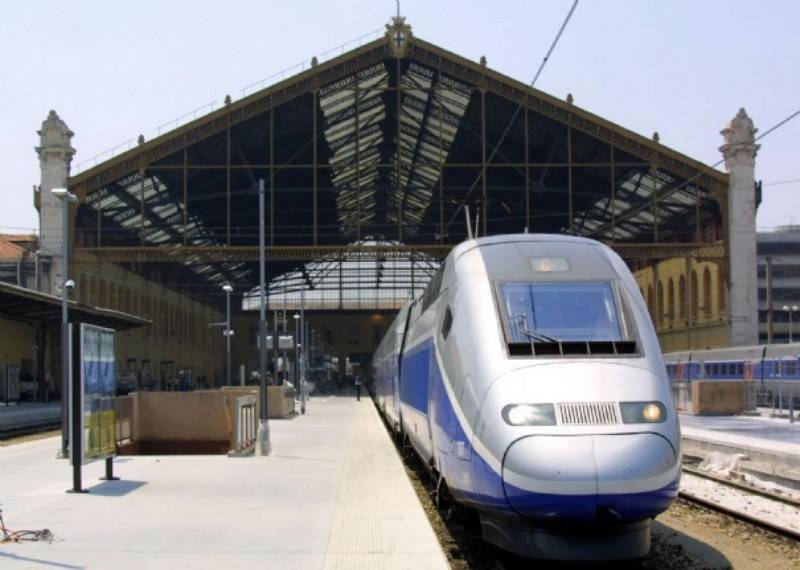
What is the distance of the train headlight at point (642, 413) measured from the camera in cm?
880

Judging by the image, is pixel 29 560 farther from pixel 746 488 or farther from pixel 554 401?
pixel 746 488

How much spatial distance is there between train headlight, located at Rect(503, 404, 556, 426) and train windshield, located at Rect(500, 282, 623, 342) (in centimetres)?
100

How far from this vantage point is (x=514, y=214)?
5616 centimetres

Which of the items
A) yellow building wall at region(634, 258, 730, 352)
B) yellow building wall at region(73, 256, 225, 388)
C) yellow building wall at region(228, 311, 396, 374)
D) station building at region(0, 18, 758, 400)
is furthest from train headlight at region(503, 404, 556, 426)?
yellow building wall at region(228, 311, 396, 374)

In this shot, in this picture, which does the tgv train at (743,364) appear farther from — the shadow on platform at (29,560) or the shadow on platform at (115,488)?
the shadow on platform at (29,560)

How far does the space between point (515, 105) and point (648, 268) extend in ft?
63.9

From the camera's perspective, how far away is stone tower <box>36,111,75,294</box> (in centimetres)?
4875

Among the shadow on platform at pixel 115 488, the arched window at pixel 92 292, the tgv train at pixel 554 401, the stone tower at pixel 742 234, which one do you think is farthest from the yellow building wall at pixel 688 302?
the tgv train at pixel 554 401

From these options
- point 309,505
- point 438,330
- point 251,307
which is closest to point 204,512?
point 309,505

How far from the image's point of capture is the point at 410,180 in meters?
59.8

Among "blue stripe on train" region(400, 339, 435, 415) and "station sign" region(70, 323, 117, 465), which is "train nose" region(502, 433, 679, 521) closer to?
"blue stripe on train" region(400, 339, 435, 415)

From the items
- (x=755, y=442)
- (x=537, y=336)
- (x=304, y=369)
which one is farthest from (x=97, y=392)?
(x=304, y=369)

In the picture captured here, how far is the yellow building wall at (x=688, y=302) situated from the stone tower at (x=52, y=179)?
93.5 feet

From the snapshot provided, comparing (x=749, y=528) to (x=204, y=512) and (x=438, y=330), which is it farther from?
(x=204, y=512)
